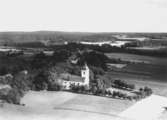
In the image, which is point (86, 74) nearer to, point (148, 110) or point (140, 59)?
point (140, 59)

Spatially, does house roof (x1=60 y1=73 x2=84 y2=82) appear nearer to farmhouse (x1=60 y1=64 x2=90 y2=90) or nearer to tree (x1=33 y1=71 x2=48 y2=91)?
farmhouse (x1=60 y1=64 x2=90 y2=90)

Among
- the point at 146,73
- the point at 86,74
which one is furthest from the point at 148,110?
the point at 86,74

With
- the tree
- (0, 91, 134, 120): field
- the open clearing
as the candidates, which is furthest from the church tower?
the open clearing

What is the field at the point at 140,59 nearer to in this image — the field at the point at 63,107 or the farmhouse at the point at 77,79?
the farmhouse at the point at 77,79

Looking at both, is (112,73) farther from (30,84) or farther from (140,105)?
(30,84)
